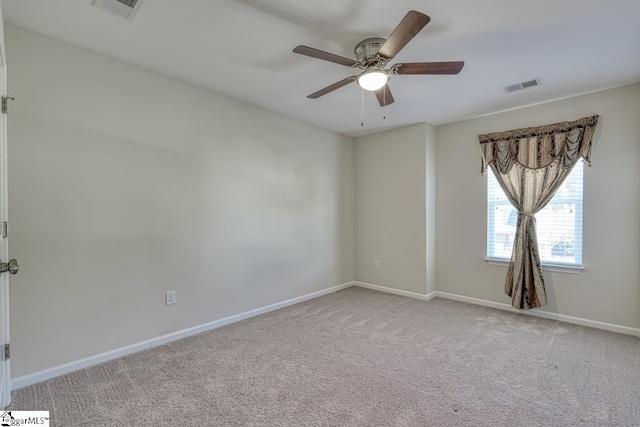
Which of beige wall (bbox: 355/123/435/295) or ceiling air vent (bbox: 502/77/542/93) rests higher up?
ceiling air vent (bbox: 502/77/542/93)

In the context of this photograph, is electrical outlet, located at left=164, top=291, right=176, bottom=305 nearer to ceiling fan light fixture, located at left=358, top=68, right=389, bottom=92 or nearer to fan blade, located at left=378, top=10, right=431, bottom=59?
ceiling fan light fixture, located at left=358, top=68, right=389, bottom=92

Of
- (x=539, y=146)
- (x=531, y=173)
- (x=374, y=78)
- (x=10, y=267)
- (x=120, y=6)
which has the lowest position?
(x=10, y=267)

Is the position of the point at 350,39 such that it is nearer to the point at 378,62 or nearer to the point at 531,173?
the point at 378,62

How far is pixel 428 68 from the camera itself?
2111mm

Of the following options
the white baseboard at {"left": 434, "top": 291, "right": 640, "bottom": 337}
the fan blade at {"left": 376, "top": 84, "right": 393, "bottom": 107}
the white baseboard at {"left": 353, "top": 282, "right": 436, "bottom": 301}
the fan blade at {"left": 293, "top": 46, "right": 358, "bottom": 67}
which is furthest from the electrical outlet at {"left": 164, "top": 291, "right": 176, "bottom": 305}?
the white baseboard at {"left": 434, "top": 291, "right": 640, "bottom": 337}

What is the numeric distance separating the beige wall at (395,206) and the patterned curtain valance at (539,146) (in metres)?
0.79

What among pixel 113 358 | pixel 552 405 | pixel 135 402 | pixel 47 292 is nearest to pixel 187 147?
pixel 47 292

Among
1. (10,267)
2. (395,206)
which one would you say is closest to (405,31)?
(10,267)

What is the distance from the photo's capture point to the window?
3.29 meters

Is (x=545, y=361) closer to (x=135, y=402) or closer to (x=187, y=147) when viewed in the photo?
(x=135, y=402)

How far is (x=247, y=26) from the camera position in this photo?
2086 mm

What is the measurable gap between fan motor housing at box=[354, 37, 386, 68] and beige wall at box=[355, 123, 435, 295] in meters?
2.19

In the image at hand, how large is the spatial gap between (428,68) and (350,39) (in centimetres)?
60

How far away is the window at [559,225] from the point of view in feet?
10.8
